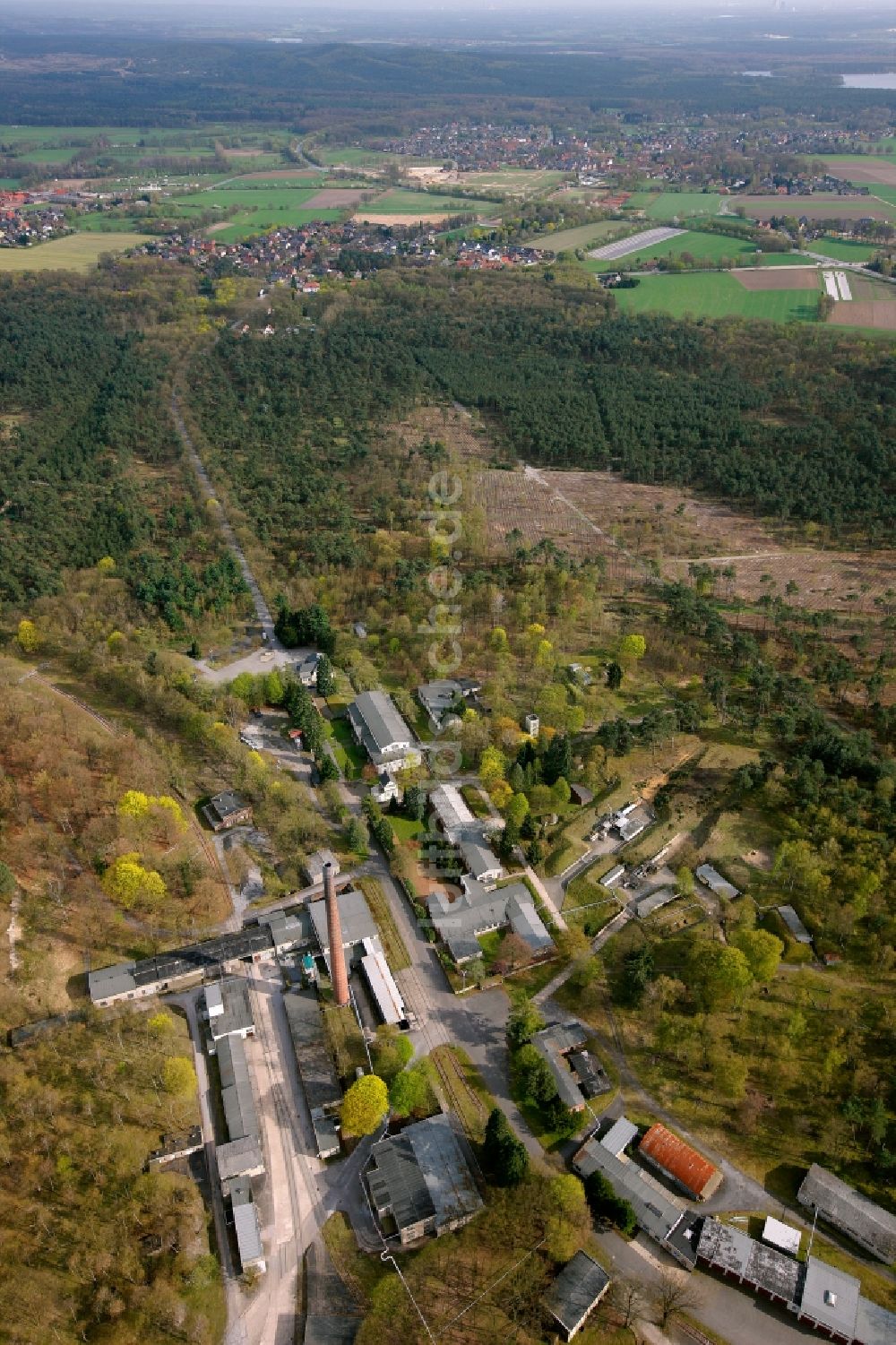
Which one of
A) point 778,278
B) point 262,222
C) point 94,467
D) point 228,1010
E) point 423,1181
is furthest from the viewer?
point 262,222

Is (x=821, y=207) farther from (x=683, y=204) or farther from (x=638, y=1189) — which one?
(x=638, y=1189)

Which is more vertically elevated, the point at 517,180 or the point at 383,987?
the point at 517,180

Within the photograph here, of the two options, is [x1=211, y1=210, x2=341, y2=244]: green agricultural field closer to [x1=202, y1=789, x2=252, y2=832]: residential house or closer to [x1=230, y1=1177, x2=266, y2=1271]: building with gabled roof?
[x1=202, y1=789, x2=252, y2=832]: residential house

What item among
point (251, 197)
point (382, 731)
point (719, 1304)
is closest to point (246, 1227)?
point (719, 1304)

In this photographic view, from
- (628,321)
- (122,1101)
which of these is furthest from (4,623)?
(628,321)

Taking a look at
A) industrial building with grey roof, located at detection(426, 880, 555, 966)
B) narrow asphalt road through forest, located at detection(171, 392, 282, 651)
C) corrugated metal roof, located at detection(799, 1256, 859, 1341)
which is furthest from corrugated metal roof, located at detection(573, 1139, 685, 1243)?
narrow asphalt road through forest, located at detection(171, 392, 282, 651)

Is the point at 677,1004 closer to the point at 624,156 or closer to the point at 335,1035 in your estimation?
the point at 335,1035

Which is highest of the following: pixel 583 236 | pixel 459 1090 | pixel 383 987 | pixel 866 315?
pixel 583 236
